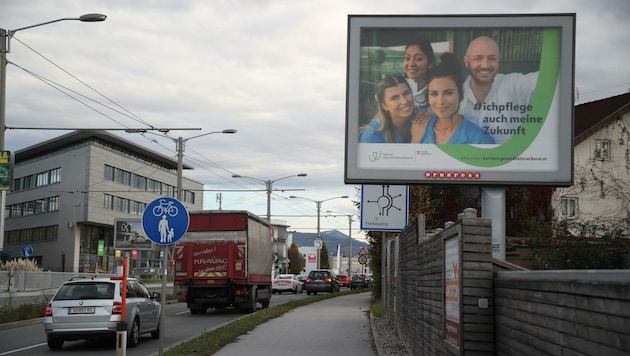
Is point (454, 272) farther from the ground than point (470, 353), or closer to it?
farther from the ground

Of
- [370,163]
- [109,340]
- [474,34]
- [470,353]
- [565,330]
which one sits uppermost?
[474,34]

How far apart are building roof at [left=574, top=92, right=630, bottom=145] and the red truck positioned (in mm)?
18864

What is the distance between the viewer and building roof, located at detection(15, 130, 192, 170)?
79537 millimetres

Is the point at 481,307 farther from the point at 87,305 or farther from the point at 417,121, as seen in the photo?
the point at 87,305

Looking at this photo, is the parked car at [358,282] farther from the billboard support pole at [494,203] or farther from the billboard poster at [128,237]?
the billboard support pole at [494,203]

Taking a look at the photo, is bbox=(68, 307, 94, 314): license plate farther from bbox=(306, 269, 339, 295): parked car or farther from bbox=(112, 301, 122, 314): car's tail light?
bbox=(306, 269, 339, 295): parked car

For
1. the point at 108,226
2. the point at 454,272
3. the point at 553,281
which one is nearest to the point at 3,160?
the point at 454,272

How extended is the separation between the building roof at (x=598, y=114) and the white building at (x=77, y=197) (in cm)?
4697

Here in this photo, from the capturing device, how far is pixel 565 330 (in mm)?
4375

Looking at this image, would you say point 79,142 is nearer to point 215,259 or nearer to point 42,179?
point 42,179

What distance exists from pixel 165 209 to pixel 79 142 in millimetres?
73902

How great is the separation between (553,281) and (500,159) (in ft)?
28.2

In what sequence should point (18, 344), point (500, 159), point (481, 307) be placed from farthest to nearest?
1. point (18, 344)
2. point (500, 159)
3. point (481, 307)

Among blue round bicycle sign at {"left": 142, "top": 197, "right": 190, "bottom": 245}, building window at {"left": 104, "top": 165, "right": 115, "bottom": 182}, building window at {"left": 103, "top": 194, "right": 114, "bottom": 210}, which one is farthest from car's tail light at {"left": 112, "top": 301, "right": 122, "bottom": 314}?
building window at {"left": 104, "top": 165, "right": 115, "bottom": 182}
